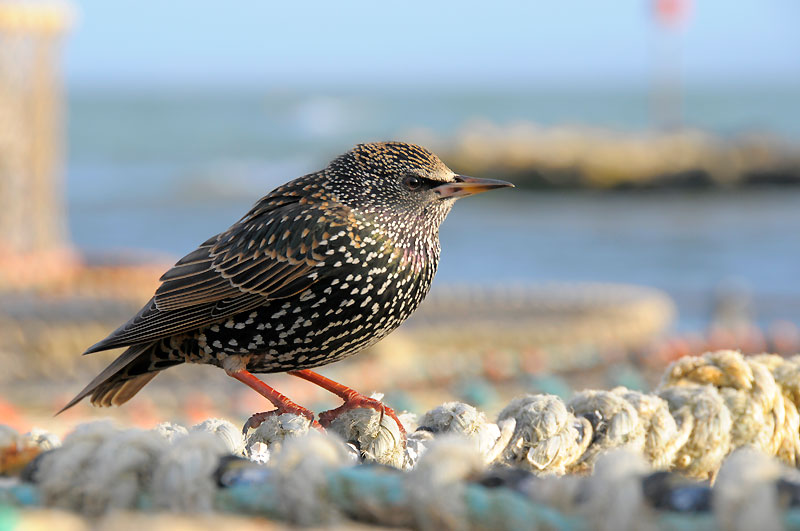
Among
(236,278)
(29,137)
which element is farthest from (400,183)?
(29,137)

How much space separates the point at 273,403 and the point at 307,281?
0.32 m

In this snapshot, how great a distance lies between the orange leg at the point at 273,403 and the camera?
2354 mm

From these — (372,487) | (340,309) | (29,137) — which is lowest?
(372,487)

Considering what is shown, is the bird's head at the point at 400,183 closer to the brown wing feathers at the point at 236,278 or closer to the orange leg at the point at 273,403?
the brown wing feathers at the point at 236,278

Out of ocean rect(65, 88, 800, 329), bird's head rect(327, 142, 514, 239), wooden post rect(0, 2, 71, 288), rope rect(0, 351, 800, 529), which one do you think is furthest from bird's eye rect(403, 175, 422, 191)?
ocean rect(65, 88, 800, 329)

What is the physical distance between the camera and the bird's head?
269cm

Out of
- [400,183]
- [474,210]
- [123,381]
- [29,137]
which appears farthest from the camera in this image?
[474,210]

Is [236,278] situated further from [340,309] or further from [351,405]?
[351,405]

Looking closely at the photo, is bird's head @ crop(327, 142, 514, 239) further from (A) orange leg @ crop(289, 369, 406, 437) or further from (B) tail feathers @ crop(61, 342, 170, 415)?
(B) tail feathers @ crop(61, 342, 170, 415)

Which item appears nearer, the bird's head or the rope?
the rope

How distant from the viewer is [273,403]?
8.60 feet

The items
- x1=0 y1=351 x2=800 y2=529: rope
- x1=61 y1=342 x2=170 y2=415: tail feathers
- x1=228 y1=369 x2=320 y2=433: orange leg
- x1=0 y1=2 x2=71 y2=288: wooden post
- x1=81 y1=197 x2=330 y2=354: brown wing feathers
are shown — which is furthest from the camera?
x1=0 y1=2 x2=71 y2=288: wooden post

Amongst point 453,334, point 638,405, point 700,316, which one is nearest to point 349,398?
point 638,405

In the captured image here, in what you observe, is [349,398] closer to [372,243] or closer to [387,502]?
[372,243]
